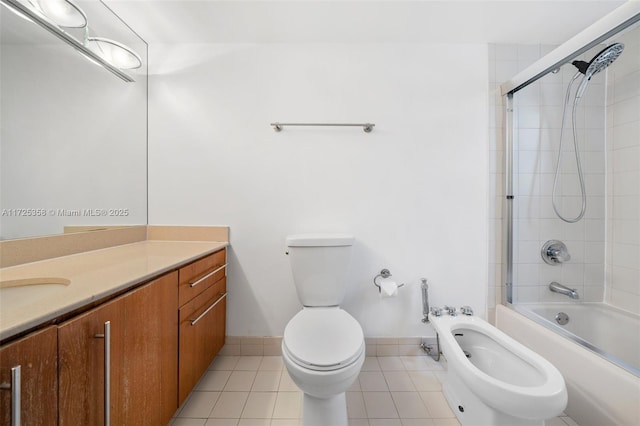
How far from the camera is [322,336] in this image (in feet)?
3.65

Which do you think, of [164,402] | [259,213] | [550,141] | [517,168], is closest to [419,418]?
[164,402]

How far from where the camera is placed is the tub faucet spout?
1526 mm

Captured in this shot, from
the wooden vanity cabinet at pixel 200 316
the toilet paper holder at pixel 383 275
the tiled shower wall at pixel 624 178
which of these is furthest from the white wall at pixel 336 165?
the tiled shower wall at pixel 624 178

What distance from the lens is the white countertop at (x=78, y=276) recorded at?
55 centimetres

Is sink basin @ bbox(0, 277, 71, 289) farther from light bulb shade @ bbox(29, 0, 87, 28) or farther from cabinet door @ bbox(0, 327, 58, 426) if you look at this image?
light bulb shade @ bbox(29, 0, 87, 28)

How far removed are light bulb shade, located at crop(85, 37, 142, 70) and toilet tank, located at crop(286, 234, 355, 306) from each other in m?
1.51

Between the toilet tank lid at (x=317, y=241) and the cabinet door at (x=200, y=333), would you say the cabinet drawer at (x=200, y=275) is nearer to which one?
the cabinet door at (x=200, y=333)

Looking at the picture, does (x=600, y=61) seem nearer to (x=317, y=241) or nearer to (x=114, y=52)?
(x=317, y=241)

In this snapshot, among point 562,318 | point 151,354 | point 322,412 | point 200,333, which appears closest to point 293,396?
point 322,412

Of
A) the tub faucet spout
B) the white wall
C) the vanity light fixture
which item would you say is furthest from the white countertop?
the tub faucet spout

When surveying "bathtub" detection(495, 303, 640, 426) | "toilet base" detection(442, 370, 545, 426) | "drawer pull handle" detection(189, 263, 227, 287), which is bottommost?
"toilet base" detection(442, 370, 545, 426)

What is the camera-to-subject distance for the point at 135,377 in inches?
32.9

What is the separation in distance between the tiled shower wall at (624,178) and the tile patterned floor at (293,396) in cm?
98

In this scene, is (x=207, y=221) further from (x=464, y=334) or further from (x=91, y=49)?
(x=464, y=334)
